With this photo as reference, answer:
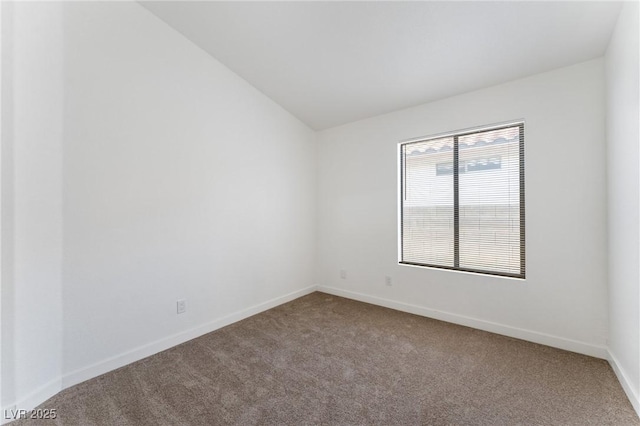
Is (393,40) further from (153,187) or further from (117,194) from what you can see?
(117,194)

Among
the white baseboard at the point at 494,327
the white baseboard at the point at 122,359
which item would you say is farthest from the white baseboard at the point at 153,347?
the white baseboard at the point at 494,327

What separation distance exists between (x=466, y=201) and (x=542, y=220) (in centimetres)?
70

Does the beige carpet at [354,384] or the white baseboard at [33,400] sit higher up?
the white baseboard at [33,400]

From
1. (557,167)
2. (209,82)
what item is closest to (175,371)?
(209,82)

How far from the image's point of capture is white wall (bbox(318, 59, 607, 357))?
2.27 meters

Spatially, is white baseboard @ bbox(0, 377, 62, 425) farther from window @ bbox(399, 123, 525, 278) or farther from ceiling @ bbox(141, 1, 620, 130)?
window @ bbox(399, 123, 525, 278)

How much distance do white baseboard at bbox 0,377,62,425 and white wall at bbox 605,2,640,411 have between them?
3.64 m

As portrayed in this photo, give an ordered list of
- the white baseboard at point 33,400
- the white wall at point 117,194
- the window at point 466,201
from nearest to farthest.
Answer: the white baseboard at point 33,400, the white wall at point 117,194, the window at point 466,201

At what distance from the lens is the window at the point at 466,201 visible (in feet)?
8.95

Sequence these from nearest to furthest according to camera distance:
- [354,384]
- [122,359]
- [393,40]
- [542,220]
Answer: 1. [354,384]
2. [122,359]
3. [393,40]
4. [542,220]

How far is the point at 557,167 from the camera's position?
2.41 meters

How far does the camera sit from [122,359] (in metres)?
2.17

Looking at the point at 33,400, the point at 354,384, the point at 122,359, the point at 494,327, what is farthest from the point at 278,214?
the point at 494,327

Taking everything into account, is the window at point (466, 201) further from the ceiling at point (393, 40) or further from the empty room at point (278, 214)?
the ceiling at point (393, 40)
